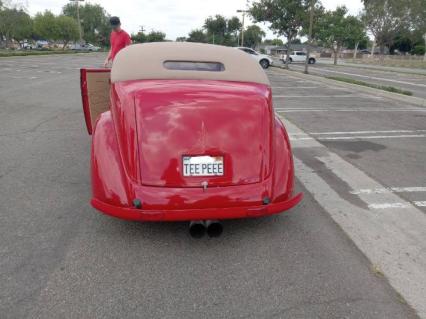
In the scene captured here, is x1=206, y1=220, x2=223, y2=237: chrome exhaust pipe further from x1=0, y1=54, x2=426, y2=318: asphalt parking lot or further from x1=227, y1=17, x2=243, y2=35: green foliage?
x1=227, y1=17, x2=243, y2=35: green foliage

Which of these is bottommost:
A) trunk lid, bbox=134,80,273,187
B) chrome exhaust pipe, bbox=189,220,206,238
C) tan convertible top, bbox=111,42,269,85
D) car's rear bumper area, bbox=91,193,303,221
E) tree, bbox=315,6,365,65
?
chrome exhaust pipe, bbox=189,220,206,238

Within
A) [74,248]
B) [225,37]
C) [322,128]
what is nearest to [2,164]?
[74,248]

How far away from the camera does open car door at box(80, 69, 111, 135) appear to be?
5199 millimetres

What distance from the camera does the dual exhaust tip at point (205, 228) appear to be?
9.71 ft

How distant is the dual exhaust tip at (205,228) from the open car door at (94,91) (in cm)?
293

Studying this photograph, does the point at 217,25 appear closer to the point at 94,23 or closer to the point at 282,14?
the point at 94,23

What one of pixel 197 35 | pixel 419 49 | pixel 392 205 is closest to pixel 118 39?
pixel 392 205

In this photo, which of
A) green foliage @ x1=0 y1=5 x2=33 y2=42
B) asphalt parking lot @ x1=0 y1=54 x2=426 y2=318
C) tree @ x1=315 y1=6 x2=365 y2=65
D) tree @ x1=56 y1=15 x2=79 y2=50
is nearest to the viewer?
asphalt parking lot @ x1=0 y1=54 x2=426 y2=318

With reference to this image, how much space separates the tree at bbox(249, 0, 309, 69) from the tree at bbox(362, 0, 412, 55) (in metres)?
31.8

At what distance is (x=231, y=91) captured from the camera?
135 inches

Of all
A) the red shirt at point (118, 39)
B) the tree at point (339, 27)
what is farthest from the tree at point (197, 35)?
the red shirt at point (118, 39)

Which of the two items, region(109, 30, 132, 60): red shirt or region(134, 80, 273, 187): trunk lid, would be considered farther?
region(109, 30, 132, 60): red shirt

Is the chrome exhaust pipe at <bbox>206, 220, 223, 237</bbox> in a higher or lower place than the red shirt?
lower

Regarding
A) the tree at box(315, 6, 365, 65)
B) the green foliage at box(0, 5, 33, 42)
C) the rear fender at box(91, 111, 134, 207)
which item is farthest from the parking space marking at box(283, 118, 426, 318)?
the green foliage at box(0, 5, 33, 42)
